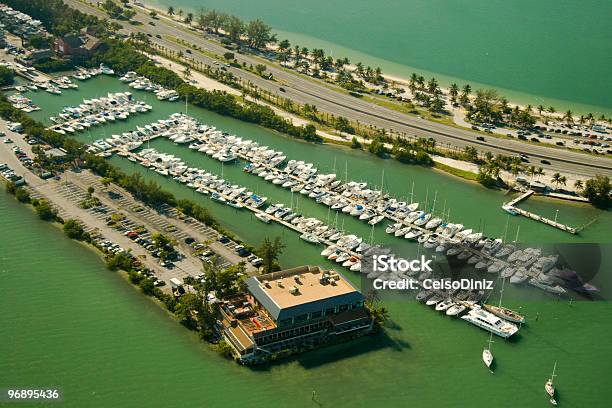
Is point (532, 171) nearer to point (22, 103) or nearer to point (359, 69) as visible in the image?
point (359, 69)

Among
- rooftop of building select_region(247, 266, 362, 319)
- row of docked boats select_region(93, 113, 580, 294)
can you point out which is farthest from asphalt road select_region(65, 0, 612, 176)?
rooftop of building select_region(247, 266, 362, 319)

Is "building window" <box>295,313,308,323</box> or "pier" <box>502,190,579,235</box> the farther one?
"pier" <box>502,190,579,235</box>

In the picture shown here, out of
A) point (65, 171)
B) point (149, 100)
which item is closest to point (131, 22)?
point (149, 100)

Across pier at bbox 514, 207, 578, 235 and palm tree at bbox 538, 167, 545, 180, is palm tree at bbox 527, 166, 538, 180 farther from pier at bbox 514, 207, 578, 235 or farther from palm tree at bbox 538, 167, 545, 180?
pier at bbox 514, 207, 578, 235

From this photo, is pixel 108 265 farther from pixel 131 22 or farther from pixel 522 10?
pixel 522 10

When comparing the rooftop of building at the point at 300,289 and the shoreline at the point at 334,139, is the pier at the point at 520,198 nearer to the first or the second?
the shoreline at the point at 334,139

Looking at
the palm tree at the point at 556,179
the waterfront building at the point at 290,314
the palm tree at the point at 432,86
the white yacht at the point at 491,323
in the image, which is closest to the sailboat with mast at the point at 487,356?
the white yacht at the point at 491,323
